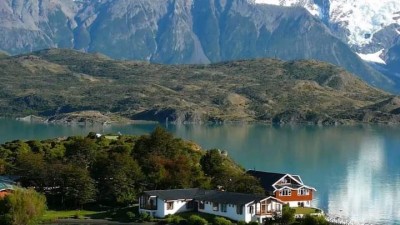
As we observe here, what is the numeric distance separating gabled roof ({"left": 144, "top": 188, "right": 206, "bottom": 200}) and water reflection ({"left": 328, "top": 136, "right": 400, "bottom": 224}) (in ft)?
53.6

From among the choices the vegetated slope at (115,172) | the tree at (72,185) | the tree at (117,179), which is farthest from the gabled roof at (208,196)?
the tree at (72,185)

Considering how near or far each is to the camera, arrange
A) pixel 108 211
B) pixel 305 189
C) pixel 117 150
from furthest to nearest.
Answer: pixel 117 150
pixel 305 189
pixel 108 211

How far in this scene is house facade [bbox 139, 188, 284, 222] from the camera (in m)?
64.7

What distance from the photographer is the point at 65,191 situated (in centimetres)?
7031

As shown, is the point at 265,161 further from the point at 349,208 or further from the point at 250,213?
the point at 250,213

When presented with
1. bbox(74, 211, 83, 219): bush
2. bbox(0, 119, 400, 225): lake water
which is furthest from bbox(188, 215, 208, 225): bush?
bbox(0, 119, 400, 225): lake water

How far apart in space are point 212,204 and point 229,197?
5.17 feet

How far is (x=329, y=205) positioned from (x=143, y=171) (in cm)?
2201

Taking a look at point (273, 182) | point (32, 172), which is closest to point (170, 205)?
point (273, 182)

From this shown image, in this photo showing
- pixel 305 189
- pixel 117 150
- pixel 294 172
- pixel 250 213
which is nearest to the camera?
pixel 250 213

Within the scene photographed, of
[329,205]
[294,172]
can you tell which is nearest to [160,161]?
[329,205]

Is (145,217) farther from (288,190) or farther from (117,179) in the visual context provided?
(288,190)

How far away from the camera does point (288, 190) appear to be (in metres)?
74.6

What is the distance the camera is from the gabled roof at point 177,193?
67.7 metres
